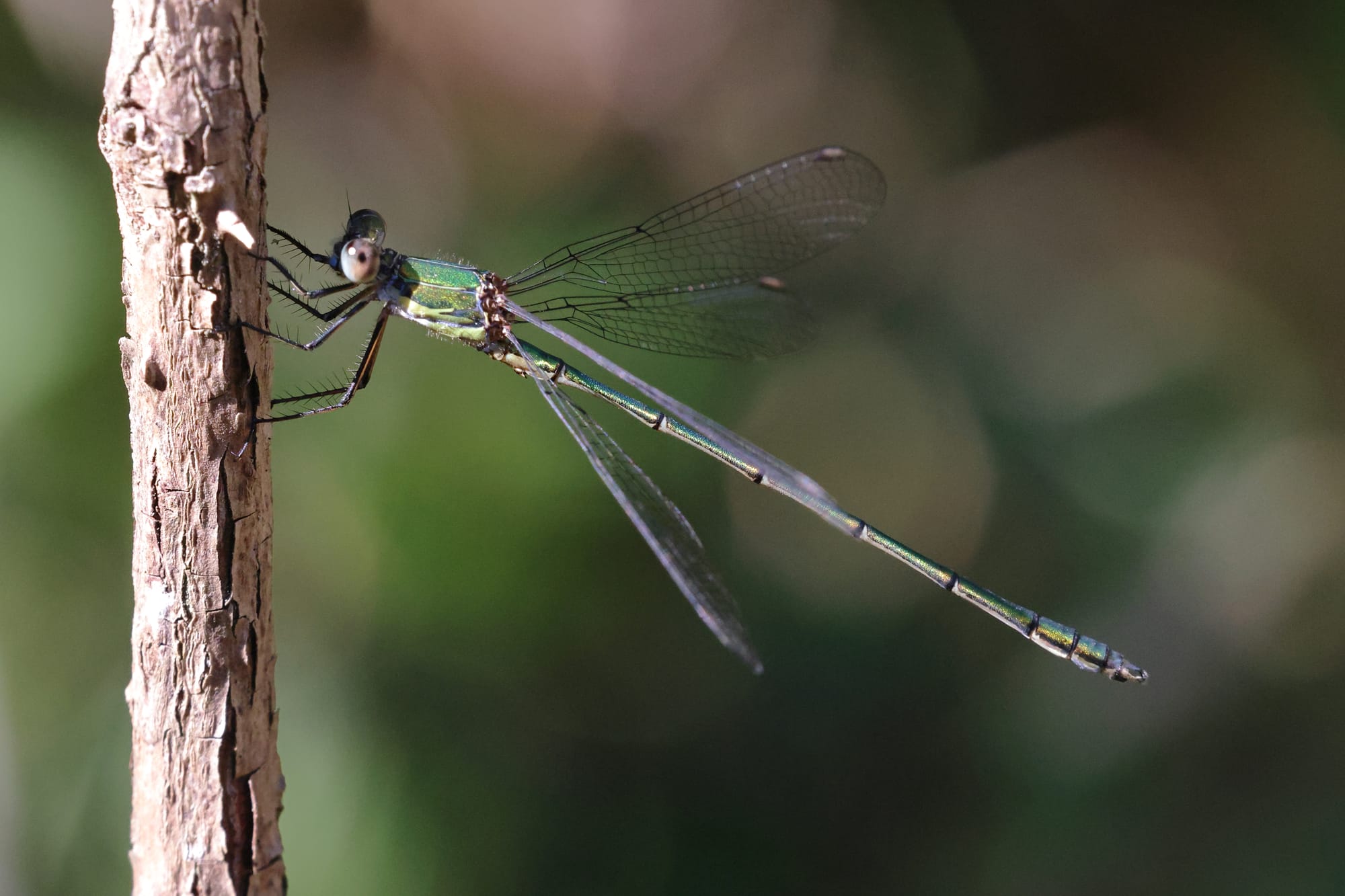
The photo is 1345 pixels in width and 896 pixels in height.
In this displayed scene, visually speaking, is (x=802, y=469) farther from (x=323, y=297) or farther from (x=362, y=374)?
(x=323, y=297)

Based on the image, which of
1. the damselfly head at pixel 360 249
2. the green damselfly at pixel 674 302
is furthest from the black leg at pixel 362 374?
the damselfly head at pixel 360 249

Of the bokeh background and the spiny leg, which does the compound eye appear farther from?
the bokeh background

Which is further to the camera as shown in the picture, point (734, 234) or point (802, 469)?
point (802, 469)

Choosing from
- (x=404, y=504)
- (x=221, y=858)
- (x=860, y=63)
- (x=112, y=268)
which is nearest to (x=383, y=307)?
(x=404, y=504)

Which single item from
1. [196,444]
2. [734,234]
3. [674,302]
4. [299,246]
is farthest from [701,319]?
[196,444]

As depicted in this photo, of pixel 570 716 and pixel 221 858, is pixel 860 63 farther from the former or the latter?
pixel 221 858

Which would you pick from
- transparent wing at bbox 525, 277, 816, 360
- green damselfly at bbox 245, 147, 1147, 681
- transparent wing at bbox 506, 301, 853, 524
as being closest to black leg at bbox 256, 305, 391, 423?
green damselfly at bbox 245, 147, 1147, 681
